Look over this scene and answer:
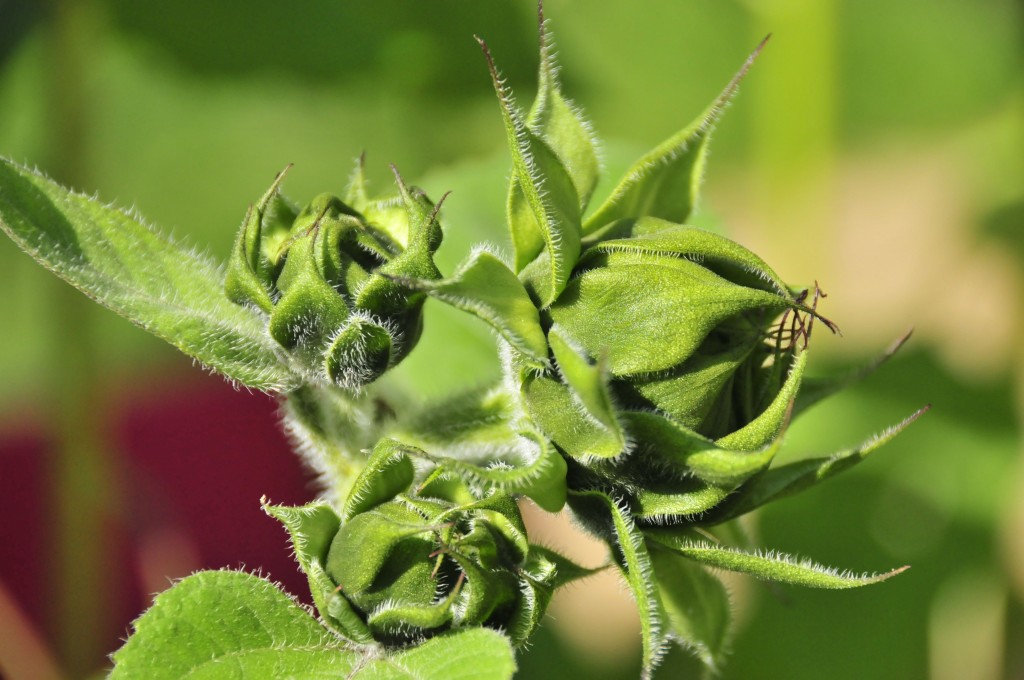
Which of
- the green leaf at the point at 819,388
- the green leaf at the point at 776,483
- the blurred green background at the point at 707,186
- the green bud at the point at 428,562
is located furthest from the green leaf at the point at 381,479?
the blurred green background at the point at 707,186

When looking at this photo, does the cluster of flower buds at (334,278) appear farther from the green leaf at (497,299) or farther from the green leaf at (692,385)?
the green leaf at (692,385)

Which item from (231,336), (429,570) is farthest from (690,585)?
(231,336)

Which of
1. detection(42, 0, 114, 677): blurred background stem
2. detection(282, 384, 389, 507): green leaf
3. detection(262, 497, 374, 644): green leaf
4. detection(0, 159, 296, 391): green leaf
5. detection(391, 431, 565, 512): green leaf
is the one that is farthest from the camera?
detection(42, 0, 114, 677): blurred background stem

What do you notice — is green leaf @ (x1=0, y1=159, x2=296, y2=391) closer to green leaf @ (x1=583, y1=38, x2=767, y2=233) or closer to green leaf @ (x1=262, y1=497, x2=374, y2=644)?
green leaf @ (x1=262, y1=497, x2=374, y2=644)

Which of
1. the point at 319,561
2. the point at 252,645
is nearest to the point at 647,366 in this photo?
the point at 319,561

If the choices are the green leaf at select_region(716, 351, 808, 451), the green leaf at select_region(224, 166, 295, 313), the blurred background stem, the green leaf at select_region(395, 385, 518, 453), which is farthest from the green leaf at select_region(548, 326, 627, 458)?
the blurred background stem

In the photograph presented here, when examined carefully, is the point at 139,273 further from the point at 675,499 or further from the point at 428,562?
the point at 675,499
